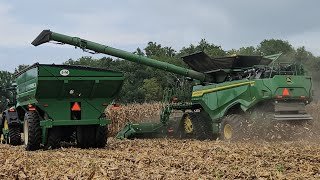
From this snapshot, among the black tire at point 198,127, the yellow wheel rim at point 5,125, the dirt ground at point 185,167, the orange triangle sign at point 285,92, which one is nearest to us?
the dirt ground at point 185,167

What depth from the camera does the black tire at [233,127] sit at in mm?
12578

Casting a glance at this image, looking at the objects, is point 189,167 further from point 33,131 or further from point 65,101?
point 33,131

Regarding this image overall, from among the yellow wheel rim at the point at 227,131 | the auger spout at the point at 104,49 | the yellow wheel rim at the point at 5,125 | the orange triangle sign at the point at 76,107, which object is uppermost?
the auger spout at the point at 104,49

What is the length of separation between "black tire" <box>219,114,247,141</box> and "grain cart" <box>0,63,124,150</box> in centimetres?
333

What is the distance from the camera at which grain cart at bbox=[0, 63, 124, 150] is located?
35.7 feet

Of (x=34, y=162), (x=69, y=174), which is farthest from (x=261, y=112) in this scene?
(x=69, y=174)

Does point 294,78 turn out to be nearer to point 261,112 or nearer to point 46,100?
point 261,112

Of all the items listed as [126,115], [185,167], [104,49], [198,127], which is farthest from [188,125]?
[185,167]

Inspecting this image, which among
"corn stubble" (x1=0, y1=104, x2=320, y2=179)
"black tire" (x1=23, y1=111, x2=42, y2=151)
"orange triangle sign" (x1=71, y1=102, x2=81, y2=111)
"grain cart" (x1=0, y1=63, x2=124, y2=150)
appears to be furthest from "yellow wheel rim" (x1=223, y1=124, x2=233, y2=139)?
"black tire" (x1=23, y1=111, x2=42, y2=151)

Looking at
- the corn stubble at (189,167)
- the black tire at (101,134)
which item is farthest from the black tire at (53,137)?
the corn stubble at (189,167)

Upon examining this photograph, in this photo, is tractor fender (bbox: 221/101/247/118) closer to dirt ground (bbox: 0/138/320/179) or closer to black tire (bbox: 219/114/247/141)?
black tire (bbox: 219/114/247/141)

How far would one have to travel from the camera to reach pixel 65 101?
11.4 m

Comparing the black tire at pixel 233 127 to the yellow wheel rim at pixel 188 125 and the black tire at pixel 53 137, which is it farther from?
the black tire at pixel 53 137

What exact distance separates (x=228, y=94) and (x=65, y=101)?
4712mm
